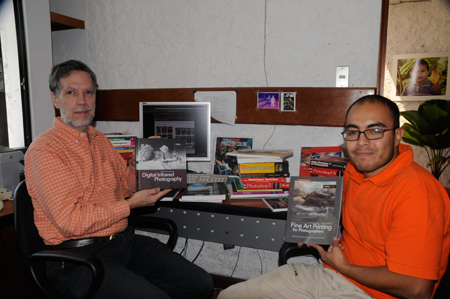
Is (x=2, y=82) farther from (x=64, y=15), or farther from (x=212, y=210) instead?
(x=212, y=210)

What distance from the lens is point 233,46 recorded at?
88.9 inches

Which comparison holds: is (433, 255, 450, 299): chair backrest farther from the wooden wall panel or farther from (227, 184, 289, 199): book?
the wooden wall panel

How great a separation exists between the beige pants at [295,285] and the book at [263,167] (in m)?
0.57

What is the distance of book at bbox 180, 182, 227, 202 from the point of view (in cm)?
169

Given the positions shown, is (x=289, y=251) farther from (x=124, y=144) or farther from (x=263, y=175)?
(x=124, y=144)

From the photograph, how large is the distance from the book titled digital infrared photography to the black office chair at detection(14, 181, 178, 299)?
2.60ft

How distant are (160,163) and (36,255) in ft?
2.23

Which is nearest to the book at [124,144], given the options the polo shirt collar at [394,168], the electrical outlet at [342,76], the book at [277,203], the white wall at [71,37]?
the white wall at [71,37]

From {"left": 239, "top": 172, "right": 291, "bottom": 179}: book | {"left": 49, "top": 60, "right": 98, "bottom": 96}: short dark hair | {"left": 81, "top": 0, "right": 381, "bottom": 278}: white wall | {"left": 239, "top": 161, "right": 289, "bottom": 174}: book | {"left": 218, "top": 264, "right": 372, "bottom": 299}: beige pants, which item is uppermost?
{"left": 81, "top": 0, "right": 381, "bottom": 278}: white wall

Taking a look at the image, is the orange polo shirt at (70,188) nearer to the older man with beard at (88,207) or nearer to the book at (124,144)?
the older man with beard at (88,207)

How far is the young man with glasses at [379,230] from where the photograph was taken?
1013mm

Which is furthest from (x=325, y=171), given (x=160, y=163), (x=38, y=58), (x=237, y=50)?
(x=38, y=58)

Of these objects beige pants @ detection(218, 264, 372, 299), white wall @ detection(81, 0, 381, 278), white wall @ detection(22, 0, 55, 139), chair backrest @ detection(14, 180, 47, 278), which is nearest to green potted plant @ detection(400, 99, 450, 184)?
white wall @ detection(81, 0, 381, 278)

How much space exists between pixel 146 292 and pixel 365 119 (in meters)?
1.09
